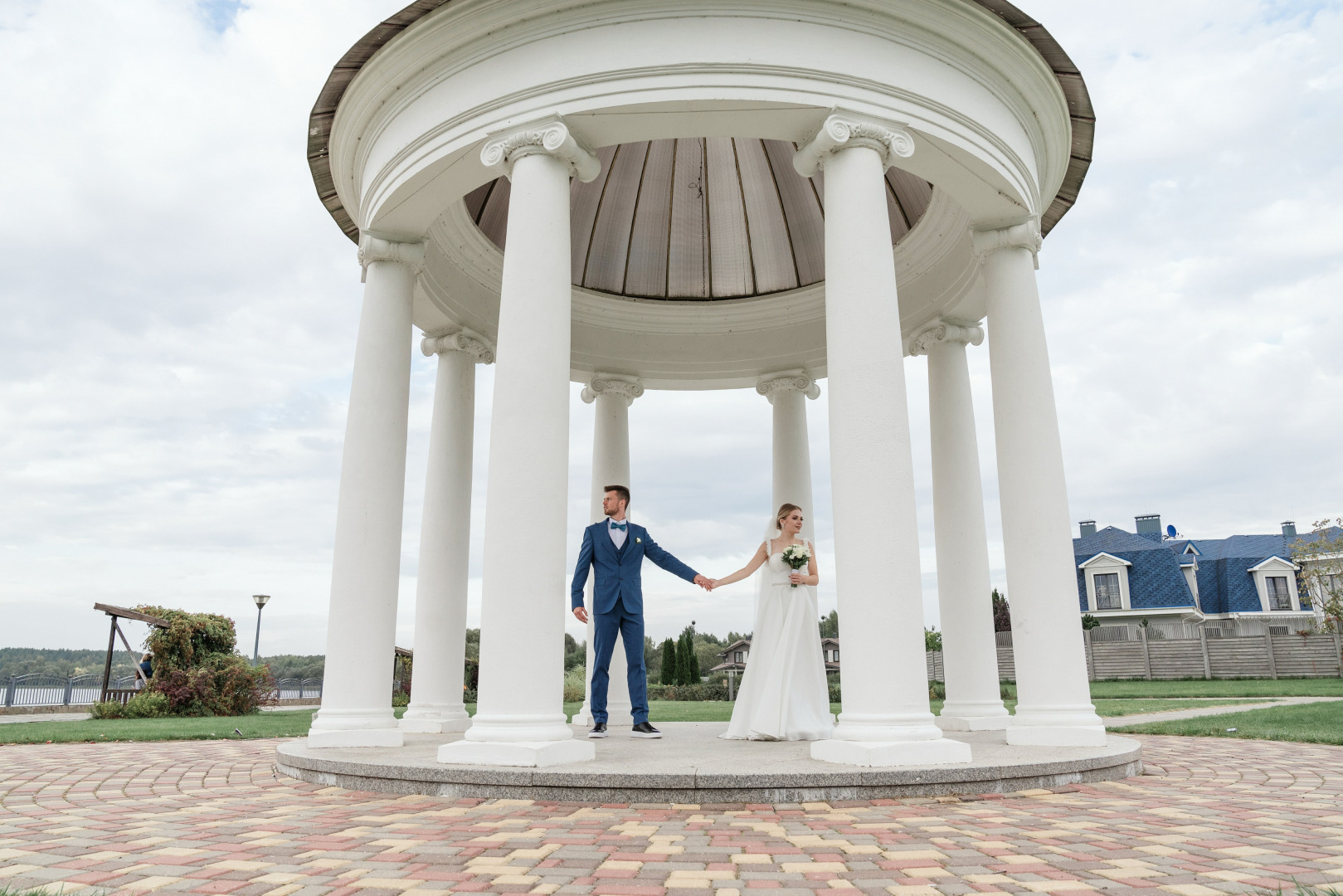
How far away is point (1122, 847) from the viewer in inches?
258

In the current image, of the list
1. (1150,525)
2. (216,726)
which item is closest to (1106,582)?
(1150,525)

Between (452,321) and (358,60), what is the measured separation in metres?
6.03

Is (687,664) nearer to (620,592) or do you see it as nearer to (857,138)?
(620,592)

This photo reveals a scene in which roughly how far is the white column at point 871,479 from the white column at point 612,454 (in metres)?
9.28

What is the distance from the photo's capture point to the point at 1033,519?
12883mm

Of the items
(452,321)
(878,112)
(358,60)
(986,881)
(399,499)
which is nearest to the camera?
A: (986,881)

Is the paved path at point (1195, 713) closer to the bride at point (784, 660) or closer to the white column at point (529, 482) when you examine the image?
the bride at point (784, 660)

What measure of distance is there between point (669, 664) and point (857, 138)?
33320 millimetres

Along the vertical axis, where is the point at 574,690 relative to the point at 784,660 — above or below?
below

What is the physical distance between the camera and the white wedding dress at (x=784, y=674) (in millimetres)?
13344

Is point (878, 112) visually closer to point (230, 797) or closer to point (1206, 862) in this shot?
point (1206, 862)

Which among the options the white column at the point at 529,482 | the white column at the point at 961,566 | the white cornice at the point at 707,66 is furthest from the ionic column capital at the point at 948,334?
the white column at the point at 529,482

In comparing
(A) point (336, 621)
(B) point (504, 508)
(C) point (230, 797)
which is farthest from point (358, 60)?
(C) point (230, 797)

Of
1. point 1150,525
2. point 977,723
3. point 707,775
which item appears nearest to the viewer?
point 707,775
